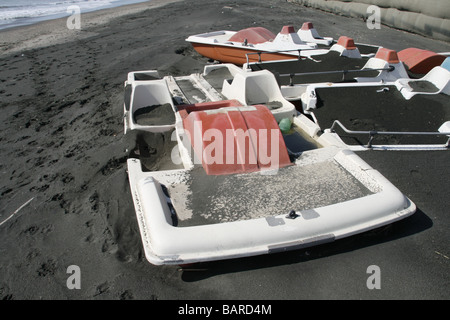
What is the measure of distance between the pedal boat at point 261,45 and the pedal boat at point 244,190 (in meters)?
4.03

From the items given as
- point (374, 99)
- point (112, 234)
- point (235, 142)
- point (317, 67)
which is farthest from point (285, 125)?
point (317, 67)

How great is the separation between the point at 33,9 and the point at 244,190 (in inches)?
1056

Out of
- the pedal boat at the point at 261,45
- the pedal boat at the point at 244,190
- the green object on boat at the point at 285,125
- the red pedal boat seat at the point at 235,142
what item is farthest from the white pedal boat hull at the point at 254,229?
the pedal boat at the point at 261,45

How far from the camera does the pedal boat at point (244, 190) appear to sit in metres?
2.75

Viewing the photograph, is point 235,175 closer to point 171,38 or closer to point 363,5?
point 171,38

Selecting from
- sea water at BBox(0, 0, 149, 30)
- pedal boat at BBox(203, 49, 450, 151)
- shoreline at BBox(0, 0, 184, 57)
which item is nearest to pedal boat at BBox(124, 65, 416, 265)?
pedal boat at BBox(203, 49, 450, 151)

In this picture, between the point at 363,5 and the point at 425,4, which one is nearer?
the point at 425,4

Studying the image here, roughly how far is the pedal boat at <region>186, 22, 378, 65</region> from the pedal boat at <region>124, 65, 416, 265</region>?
159 inches

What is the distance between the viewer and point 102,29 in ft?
49.9

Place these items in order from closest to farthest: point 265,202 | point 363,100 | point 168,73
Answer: point 265,202, point 363,100, point 168,73

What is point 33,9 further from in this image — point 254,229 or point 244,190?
point 254,229

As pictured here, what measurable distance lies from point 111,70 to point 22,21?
14.0 metres

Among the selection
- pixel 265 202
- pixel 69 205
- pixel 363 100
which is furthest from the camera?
pixel 363 100

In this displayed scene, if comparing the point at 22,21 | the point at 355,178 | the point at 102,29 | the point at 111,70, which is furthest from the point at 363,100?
the point at 22,21
